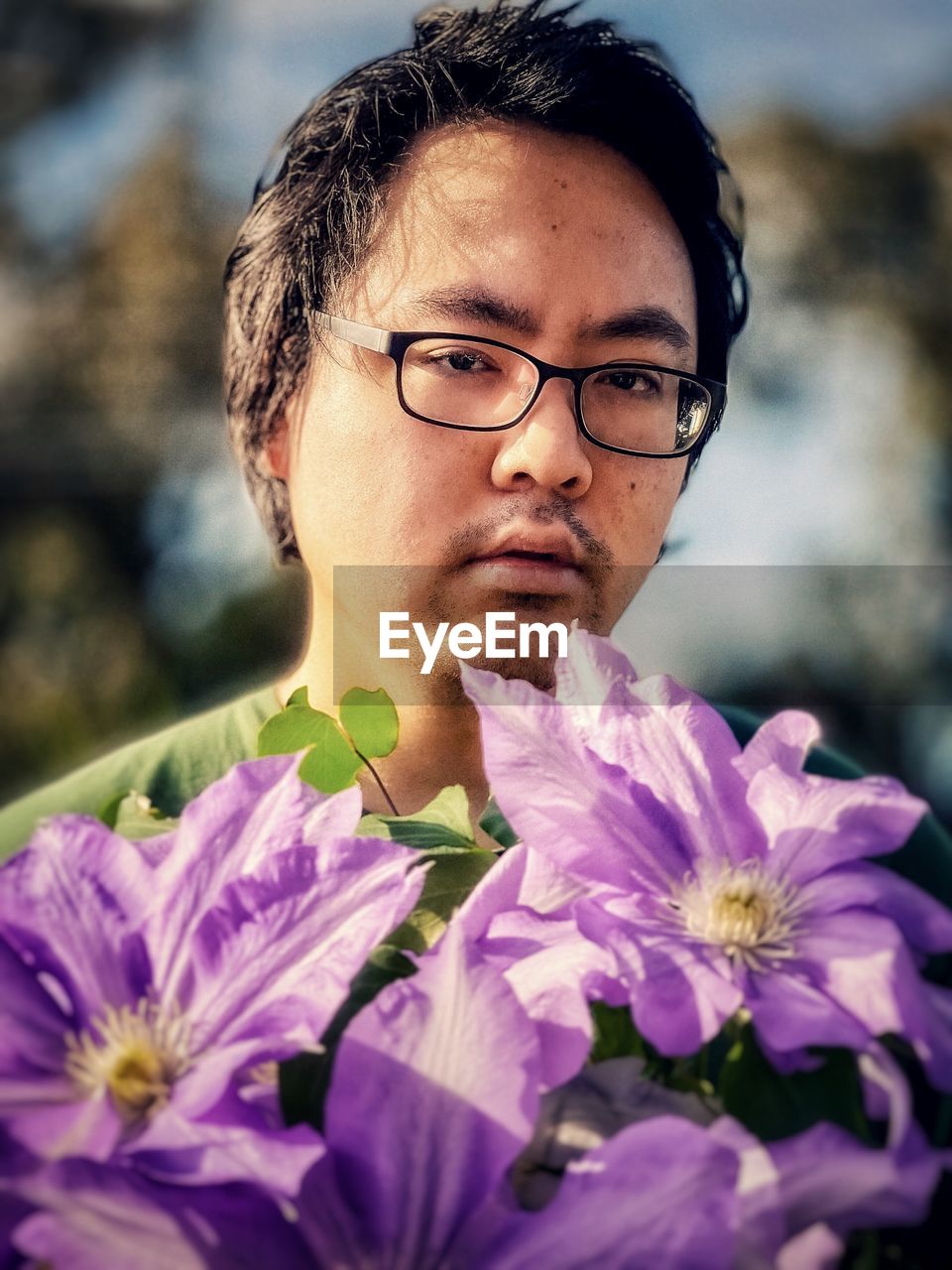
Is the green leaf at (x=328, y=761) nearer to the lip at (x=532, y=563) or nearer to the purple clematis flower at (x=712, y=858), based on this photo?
the purple clematis flower at (x=712, y=858)

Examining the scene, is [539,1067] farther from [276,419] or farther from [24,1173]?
[276,419]

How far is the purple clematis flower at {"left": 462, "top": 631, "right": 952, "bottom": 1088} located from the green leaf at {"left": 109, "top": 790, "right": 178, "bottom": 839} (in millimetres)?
124

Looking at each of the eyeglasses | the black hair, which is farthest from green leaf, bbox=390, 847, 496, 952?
the black hair

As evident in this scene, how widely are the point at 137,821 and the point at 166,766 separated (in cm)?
75

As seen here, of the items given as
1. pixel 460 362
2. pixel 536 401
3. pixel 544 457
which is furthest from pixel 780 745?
pixel 460 362

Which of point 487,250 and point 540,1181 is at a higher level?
point 487,250

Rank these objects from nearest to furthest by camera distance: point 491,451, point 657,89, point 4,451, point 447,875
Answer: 1. point 447,875
2. point 491,451
3. point 657,89
4. point 4,451

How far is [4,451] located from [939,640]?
116 inches

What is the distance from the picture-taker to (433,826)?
42 centimetres

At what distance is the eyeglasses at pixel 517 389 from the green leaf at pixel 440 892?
626 mm

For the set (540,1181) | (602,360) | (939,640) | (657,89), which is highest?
(657,89)

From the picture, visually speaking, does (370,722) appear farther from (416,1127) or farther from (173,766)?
(173,766)

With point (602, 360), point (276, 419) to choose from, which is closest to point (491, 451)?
point (602, 360)

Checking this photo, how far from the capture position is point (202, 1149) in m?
0.27
